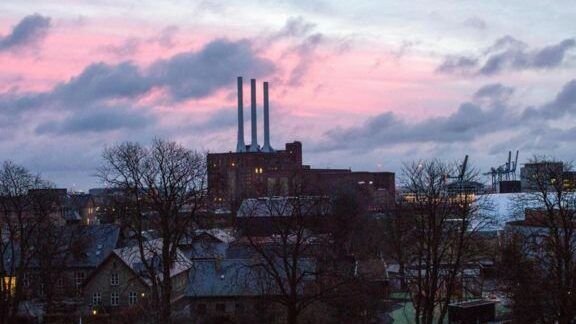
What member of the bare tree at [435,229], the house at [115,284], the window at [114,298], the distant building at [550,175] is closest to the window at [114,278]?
the house at [115,284]

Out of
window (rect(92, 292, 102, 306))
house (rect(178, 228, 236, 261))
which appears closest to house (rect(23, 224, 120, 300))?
window (rect(92, 292, 102, 306))

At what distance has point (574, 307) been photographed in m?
28.9

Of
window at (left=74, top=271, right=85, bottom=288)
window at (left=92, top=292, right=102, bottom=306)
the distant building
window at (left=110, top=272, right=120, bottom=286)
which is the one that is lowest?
window at (left=92, top=292, right=102, bottom=306)

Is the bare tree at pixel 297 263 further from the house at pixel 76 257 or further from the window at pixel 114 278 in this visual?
the house at pixel 76 257

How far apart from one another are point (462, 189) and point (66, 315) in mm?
25141

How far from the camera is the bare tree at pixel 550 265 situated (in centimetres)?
2855

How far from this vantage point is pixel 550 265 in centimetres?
2947

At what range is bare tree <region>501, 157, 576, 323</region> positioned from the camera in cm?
2855

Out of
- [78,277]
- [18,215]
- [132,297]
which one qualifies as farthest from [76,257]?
[18,215]

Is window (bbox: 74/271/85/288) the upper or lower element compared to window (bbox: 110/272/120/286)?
lower

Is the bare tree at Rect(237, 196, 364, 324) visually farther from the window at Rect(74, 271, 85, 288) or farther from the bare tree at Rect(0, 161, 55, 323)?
the window at Rect(74, 271, 85, 288)

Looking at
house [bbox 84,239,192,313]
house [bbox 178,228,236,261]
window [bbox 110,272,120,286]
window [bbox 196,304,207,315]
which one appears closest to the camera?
window [bbox 196,304,207,315]

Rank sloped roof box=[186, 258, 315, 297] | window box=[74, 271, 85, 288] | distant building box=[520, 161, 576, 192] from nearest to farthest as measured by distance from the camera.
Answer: distant building box=[520, 161, 576, 192] < sloped roof box=[186, 258, 315, 297] < window box=[74, 271, 85, 288]

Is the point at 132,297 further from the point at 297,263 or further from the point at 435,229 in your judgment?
the point at 435,229
